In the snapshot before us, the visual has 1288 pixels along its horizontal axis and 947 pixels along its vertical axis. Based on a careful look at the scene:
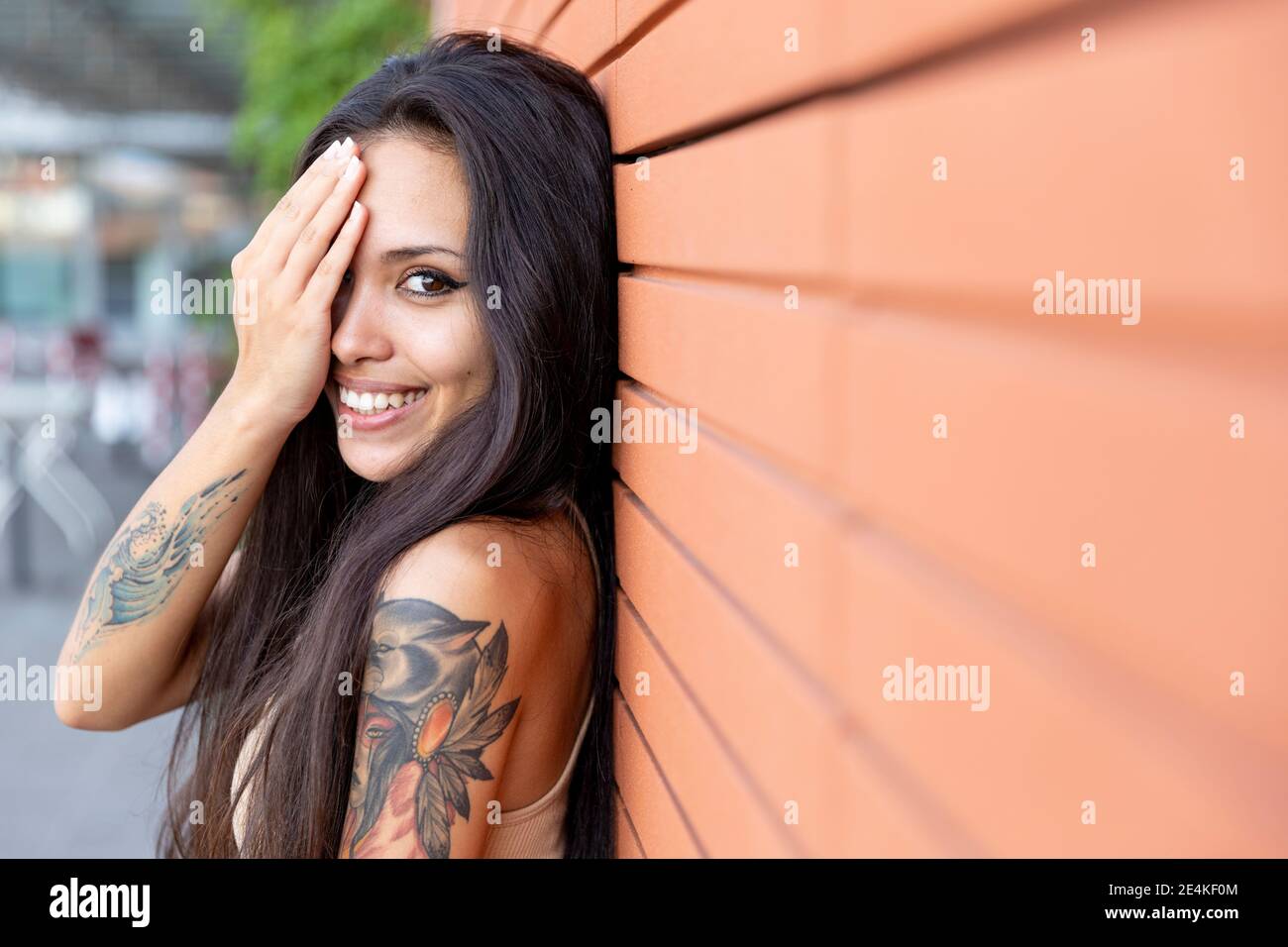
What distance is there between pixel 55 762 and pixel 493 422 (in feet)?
16.2

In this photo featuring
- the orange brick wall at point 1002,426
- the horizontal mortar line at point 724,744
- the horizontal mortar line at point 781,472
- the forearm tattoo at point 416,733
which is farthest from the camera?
the forearm tattoo at point 416,733

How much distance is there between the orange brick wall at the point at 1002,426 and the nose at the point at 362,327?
2.99 feet

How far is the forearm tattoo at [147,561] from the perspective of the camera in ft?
7.40

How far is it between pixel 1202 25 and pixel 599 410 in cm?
157

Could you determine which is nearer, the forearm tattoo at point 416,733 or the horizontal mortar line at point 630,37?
the horizontal mortar line at point 630,37

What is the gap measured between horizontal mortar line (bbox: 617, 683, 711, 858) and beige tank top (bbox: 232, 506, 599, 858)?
0.17m

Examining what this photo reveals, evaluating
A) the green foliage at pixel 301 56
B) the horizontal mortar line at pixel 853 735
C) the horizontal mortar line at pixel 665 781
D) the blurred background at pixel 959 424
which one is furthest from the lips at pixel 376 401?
the green foliage at pixel 301 56

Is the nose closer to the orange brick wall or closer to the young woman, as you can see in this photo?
the young woman

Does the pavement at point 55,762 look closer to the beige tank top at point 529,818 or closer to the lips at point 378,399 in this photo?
the beige tank top at point 529,818

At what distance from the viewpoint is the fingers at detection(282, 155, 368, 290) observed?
1986 mm

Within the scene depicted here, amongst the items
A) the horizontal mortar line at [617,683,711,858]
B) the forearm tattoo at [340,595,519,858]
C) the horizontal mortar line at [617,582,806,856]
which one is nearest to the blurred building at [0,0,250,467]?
the horizontal mortar line at [617,683,711,858]

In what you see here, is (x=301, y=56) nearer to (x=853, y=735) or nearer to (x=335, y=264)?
(x=335, y=264)

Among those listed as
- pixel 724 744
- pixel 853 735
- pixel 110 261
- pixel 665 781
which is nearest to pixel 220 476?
pixel 665 781

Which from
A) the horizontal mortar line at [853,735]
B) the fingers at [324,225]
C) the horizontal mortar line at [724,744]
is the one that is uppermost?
the fingers at [324,225]
